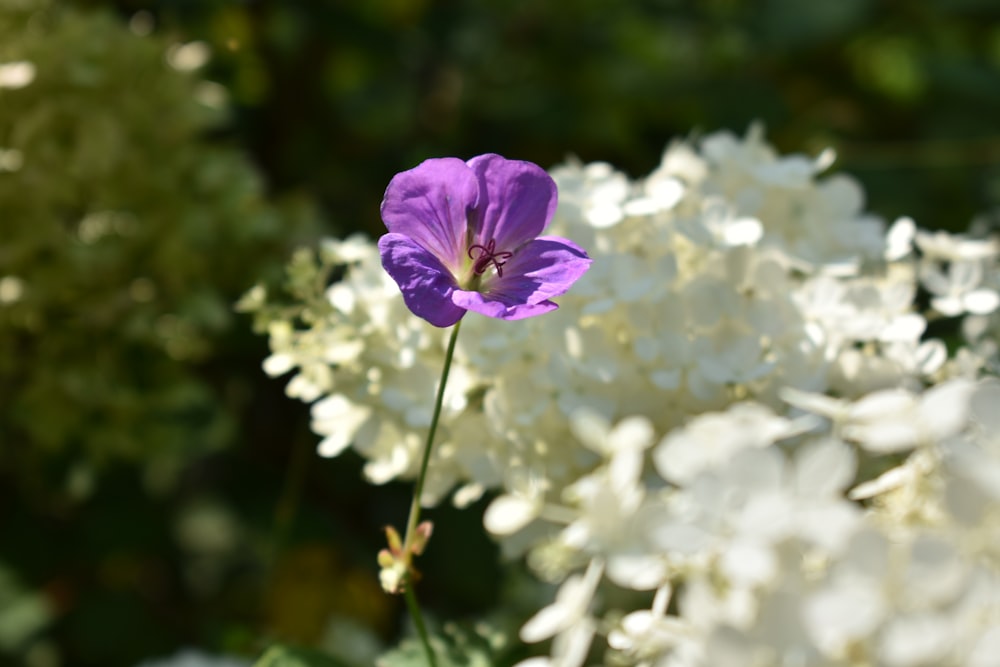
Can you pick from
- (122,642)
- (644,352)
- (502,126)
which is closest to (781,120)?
(502,126)

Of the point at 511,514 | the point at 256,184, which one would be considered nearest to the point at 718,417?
the point at 511,514

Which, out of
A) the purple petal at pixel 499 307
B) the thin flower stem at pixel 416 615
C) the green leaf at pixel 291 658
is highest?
Result: the purple petal at pixel 499 307

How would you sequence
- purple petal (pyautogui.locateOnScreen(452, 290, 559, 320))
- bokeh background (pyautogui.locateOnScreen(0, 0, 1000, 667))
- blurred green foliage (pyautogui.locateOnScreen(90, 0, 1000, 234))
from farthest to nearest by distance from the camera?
blurred green foliage (pyautogui.locateOnScreen(90, 0, 1000, 234))
bokeh background (pyautogui.locateOnScreen(0, 0, 1000, 667))
purple petal (pyautogui.locateOnScreen(452, 290, 559, 320))

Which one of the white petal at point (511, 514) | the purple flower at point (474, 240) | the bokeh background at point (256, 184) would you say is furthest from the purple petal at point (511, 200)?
the bokeh background at point (256, 184)

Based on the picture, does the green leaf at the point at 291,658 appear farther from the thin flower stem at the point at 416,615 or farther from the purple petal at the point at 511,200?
the purple petal at the point at 511,200

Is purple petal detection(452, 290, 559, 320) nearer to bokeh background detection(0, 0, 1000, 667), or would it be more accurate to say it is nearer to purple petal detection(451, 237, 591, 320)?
purple petal detection(451, 237, 591, 320)

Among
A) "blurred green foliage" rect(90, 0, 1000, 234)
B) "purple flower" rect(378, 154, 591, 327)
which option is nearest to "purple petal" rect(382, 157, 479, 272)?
"purple flower" rect(378, 154, 591, 327)

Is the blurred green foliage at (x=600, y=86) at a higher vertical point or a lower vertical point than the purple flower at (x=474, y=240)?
higher

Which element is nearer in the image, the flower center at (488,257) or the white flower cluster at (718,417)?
the white flower cluster at (718,417)
